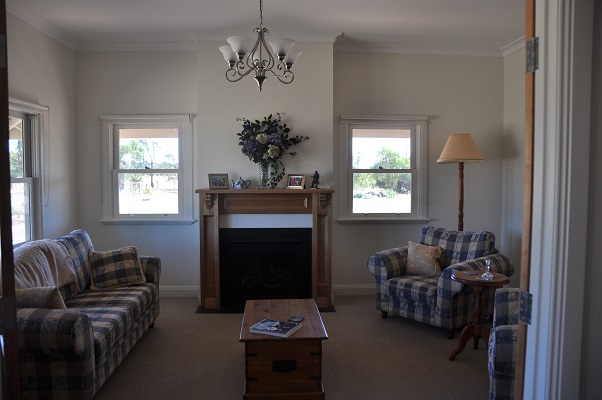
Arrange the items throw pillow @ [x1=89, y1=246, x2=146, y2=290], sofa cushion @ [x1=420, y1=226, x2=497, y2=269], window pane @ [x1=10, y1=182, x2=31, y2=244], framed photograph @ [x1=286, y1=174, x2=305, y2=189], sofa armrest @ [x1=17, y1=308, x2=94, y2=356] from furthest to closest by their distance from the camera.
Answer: framed photograph @ [x1=286, y1=174, x2=305, y2=189] → sofa cushion @ [x1=420, y1=226, x2=497, y2=269] → window pane @ [x1=10, y1=182, x2=31, y2=244] → throw pillow @ [x1=89, y1=246, x2=146, y2=290] → sofa armrest @ [x1=17, y1=308, x2=94, y2=356]

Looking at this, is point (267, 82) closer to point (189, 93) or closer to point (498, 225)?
point (189, 93)

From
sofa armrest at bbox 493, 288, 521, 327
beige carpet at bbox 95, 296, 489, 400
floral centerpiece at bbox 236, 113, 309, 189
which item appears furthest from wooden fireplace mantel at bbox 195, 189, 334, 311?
sofa armrest at bbox 493, 288, 521, 327

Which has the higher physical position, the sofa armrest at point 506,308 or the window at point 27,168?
the window at point 27,168

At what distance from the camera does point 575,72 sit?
5.03 ft

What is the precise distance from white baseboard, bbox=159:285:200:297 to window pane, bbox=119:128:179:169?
53.3 inches

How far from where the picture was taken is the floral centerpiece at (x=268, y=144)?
4875mm

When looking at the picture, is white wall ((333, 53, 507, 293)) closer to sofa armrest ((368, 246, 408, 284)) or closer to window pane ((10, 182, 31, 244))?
sofa armrest ((368, 246, 408, 284))

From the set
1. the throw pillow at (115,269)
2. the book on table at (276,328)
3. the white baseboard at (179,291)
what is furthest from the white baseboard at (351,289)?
the book on table at (276,328)

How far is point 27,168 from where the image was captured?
4555 mm

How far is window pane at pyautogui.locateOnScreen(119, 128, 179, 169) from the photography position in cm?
542

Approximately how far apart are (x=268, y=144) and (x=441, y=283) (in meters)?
2.12

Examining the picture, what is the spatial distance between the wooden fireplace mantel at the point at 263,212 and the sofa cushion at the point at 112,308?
747mm

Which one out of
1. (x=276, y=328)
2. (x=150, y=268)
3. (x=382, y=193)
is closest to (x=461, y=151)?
(x=382, y=193)

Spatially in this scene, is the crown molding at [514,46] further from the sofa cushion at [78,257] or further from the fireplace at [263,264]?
the sofa cushion at [78,257]
